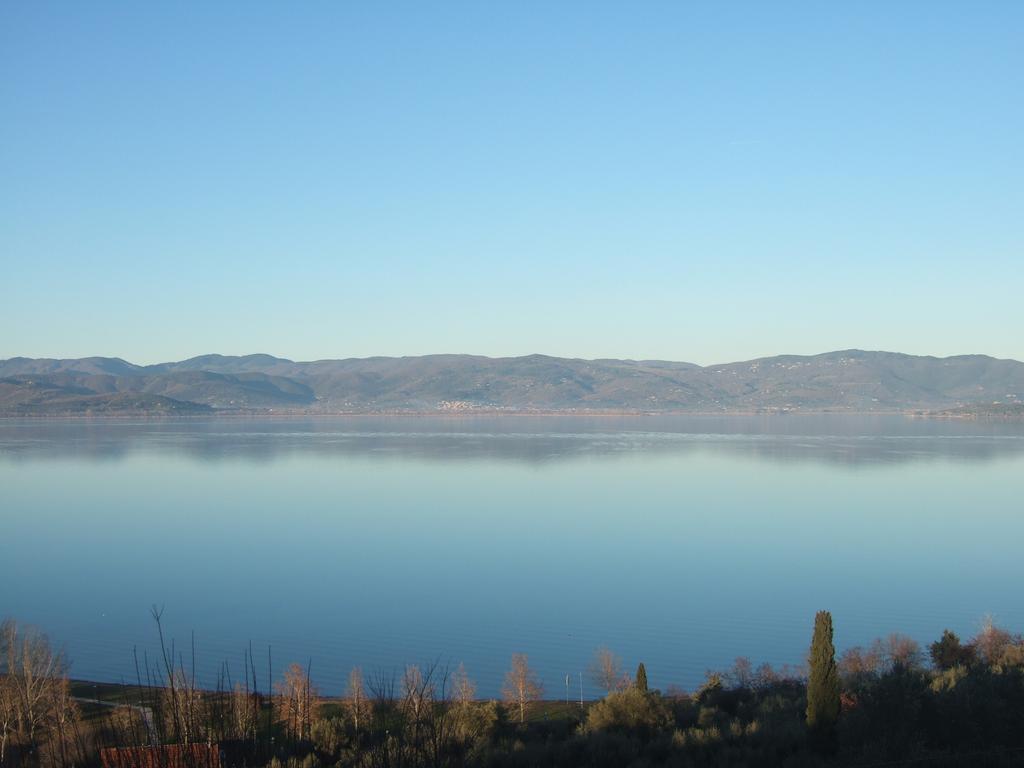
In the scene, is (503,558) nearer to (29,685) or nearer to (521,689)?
(521,689)

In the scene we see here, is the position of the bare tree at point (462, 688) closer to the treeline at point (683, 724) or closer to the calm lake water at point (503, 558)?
the calm lake water at point (503, 558)

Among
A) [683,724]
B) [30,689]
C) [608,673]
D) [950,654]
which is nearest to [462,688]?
[608,673]

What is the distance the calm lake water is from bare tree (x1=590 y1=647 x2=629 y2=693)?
61 centimetres

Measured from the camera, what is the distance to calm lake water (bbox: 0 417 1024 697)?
19969 millimetres

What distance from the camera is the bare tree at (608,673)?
15798 mm

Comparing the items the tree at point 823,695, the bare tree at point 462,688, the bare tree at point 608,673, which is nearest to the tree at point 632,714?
the tree at point 823,695

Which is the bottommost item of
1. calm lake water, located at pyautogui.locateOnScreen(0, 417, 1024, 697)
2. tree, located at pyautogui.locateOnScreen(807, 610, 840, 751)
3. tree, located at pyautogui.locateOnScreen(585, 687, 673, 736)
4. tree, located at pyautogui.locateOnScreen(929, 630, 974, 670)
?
calm lake water, located at pyautogui.locateOnScreen(0, 417, 1024, 697)

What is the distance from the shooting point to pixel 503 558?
1145 inches

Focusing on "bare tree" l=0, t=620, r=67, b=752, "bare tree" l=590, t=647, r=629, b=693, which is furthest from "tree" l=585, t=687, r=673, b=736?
"bare tree" l=0, t=620, r=67, b=752

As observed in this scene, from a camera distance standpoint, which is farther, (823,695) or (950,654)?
(950,654)

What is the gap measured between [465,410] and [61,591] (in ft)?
517

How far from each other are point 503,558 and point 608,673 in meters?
13.3

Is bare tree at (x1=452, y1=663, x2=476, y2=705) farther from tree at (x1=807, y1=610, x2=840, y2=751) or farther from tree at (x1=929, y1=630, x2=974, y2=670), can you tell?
tree at (x1=929, y1=630, x2=974, y2=670)

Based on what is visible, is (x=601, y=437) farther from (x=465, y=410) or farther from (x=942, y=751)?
(x=465, y=410)
